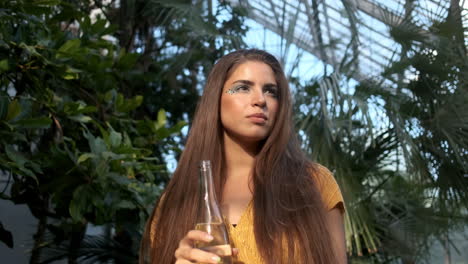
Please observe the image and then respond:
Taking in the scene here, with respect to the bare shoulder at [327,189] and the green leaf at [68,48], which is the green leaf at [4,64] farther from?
the bare shoulder at [327,189]

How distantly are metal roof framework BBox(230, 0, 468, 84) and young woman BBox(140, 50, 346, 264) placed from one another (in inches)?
93.4

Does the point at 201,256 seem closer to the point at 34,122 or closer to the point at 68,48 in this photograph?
the point at 34,122

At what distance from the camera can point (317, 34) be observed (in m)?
4.57

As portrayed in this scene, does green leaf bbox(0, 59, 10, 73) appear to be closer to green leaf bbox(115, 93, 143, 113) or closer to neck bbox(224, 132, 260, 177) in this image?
green leaf bbox(115, 93, 143, 113)

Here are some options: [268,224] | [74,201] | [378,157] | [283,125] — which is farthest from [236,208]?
[378,157]

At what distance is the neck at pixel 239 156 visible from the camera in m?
1.83

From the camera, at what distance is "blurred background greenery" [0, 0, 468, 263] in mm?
2459

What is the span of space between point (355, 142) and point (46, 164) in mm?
2517

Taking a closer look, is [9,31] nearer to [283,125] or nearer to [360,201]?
[283,125]

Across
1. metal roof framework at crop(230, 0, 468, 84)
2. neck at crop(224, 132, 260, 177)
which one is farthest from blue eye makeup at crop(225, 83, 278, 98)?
metal roof framework at crop(230, 0, 468, 84)

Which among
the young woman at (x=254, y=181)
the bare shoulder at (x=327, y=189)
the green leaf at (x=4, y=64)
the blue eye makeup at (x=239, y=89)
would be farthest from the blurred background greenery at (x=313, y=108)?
the bare shoulder at (x=327, y=189)

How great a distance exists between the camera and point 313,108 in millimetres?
4145

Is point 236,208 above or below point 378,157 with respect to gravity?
below

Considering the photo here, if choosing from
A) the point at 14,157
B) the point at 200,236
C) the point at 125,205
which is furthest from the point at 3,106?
the point at 200,236
